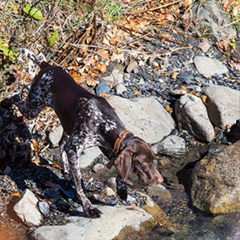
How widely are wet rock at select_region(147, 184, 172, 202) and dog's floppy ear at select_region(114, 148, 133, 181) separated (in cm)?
117

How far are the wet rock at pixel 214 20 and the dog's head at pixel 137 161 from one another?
4226 millimetres

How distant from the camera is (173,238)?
5.72 m

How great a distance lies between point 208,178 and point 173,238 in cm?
94

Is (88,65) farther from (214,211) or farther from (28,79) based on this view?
(214,211)

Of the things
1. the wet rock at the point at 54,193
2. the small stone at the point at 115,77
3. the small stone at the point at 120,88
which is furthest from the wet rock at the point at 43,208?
the small stone at the point at 115,77

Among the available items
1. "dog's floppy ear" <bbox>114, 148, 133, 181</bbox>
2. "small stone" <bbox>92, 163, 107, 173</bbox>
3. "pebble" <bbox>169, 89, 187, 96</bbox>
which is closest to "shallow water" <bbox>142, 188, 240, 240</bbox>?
"dog's floppy ear" <bbox>114, 148, 133, 181</bbox>

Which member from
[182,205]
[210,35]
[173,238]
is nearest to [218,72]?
[210,35]

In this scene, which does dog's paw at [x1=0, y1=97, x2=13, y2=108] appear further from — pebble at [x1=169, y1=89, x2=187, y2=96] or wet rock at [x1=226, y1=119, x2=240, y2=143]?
wet rock at [x1=226, y1=119, x2=240, y2=143]

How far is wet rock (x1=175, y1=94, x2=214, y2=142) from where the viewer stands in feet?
24.4

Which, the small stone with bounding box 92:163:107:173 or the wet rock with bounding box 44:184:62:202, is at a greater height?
the wet rock with bounding box 44:184:62:202

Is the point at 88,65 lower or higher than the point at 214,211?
higher

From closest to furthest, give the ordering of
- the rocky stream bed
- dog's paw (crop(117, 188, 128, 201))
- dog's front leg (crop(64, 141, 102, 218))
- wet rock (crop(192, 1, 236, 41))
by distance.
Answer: dog's front leg (crop(64, 141, 102, 218)), the rocky stream bed, dog's paw (crop(117, 188, 128, 201)), wet rock (crop(192, 1, 236, 41))

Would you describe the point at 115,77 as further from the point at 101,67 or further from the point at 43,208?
the point at 43,208

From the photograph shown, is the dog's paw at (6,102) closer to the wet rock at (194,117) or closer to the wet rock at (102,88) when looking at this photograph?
the wet rock at (102,88)
